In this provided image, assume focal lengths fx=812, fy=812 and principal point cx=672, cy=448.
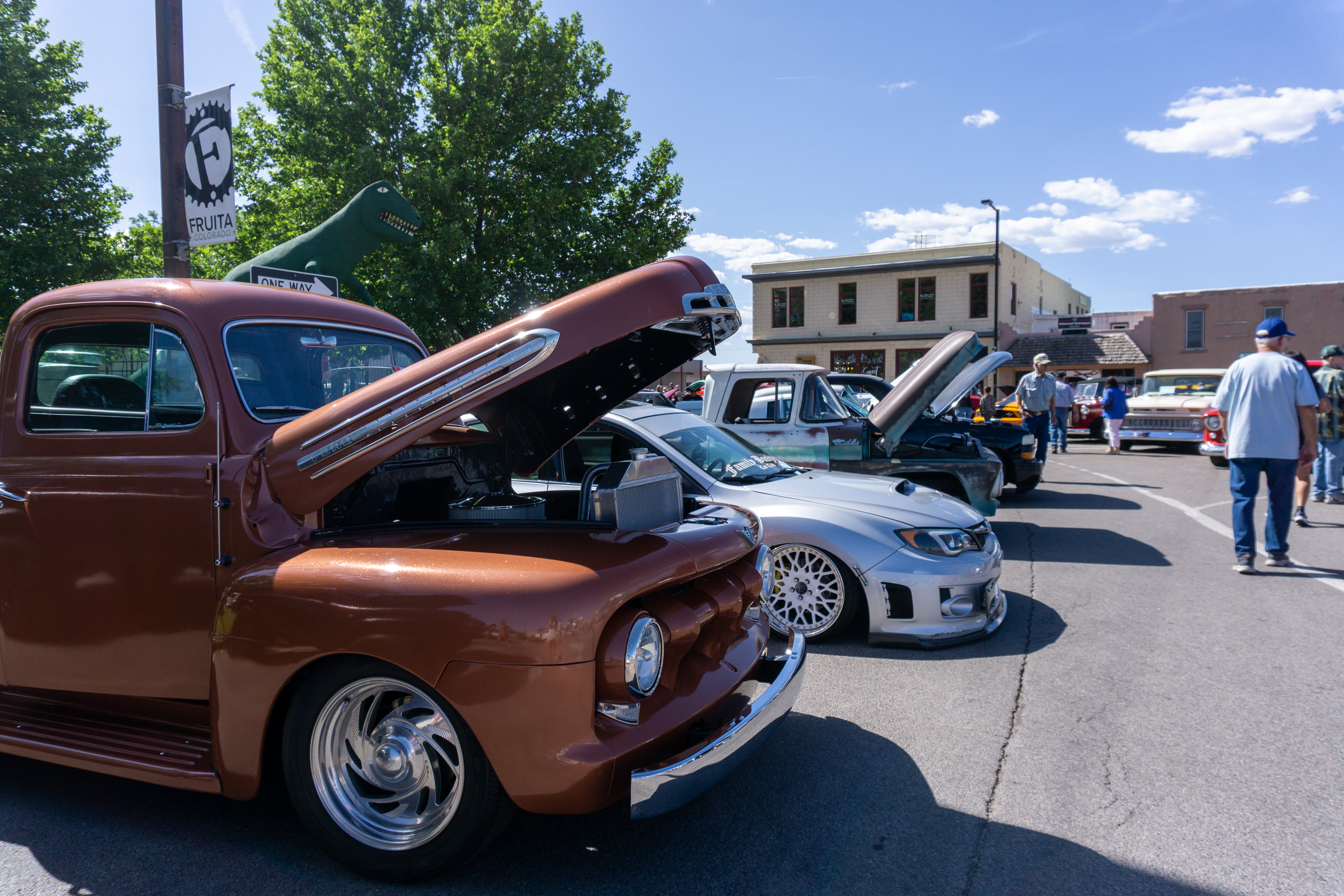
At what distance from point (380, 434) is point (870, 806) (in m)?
2.22

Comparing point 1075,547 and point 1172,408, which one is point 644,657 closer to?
point 1075,547

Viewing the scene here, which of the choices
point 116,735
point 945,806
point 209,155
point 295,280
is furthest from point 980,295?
point 116,735

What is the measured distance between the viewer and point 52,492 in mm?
3090

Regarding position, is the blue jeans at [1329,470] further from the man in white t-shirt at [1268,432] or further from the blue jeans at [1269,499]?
the blue jeans at [1269,499]

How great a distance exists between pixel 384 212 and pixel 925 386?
637 centimetres

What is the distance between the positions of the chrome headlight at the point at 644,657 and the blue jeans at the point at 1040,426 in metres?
11.8

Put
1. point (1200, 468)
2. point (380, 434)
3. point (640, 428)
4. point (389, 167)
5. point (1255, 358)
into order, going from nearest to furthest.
Answer: point (380, 434), point (640, 428), point (1255, 358), point (1200, 468), point (389, 167)

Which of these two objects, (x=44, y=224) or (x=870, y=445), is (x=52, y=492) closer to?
(x=870, y=445)

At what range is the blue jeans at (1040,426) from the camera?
13.0 metres

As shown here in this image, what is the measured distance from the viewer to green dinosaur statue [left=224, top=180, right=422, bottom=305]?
8938 millimetres

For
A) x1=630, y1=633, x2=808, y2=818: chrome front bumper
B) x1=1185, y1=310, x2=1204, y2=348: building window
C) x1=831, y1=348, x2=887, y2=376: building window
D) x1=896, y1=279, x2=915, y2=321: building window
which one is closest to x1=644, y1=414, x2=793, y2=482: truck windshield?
x1=630, y1=633, x2=808, y2=818: chrome front bumper

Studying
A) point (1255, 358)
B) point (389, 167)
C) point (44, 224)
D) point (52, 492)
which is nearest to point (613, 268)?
point (389, 167)

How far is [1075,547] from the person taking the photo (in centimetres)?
812

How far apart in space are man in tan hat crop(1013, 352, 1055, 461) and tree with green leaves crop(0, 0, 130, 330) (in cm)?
2057
